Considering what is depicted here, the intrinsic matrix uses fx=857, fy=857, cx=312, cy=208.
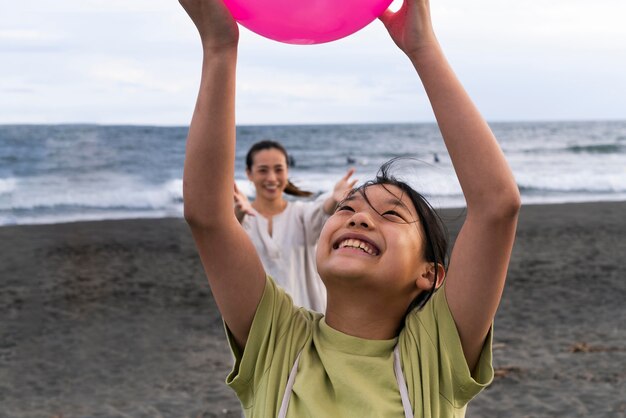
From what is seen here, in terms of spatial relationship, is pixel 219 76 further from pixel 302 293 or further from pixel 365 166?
pixel 365 166

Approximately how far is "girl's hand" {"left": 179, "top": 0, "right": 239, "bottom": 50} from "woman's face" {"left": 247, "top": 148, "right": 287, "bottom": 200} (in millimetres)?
3479

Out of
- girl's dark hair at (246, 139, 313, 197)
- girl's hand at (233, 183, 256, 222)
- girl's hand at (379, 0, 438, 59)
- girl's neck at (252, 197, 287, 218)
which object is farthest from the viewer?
girl's dark hair at (246, 139, 313, 197)

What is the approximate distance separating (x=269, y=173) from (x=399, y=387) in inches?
148

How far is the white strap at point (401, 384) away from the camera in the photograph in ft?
5.92

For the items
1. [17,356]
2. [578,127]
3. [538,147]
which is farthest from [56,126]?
[17,356]

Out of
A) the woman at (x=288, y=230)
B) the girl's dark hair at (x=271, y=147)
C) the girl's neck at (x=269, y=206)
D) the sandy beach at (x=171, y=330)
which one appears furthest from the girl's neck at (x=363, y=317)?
the girl's dark hair at (x=271, y=147)

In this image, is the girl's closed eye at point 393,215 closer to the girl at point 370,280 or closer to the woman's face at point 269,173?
the girl at point 370,280

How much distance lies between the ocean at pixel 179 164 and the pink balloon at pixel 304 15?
7527 millimetres

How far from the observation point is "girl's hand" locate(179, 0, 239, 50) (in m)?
1.79

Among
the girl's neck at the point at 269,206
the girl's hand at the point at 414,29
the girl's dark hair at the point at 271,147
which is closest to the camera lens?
the girl's hand at the point at 414,29

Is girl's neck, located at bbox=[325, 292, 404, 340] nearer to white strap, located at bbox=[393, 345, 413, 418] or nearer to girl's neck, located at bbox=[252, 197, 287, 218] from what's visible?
white strap, located at bbox=[393, 345, 413, 418]

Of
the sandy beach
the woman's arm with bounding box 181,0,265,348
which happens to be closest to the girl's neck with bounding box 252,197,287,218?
the sandy beach

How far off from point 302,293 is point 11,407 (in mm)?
3043

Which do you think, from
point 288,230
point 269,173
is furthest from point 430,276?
point 269,173
